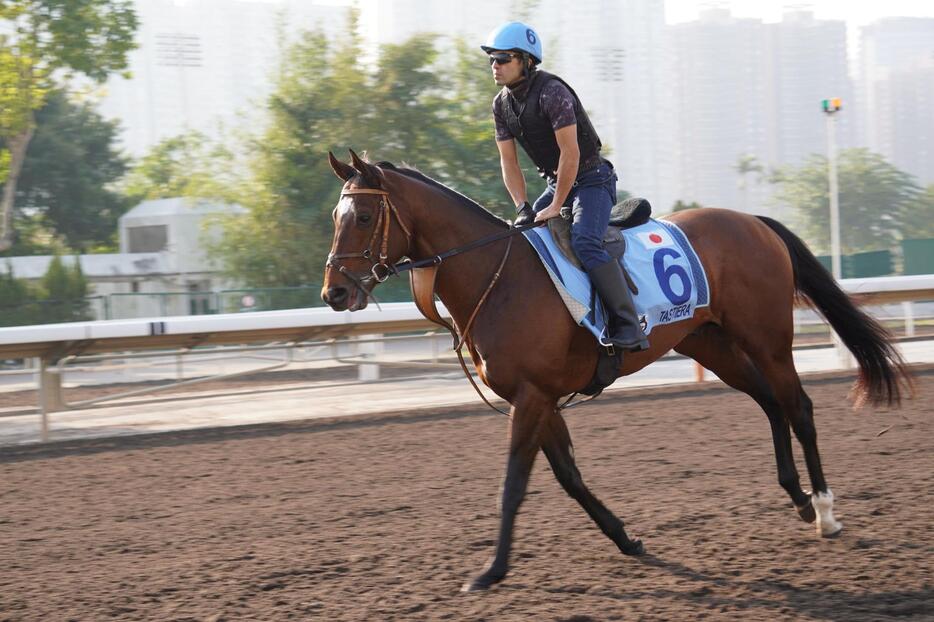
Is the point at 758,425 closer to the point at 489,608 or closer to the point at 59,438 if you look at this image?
the point at 489,608

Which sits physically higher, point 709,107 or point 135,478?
point 709,107

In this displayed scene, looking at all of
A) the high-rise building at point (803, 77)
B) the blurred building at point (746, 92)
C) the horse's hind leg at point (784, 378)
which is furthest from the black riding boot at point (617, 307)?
the high-rise building at point (803, 77)

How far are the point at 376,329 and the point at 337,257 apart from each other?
776cm

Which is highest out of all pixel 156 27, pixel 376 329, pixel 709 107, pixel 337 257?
pixel 156 27

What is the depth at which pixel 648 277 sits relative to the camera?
18.5 ft

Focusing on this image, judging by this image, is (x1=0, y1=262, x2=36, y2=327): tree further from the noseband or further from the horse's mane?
the noseband

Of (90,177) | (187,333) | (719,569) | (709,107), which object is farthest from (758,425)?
(709,107)

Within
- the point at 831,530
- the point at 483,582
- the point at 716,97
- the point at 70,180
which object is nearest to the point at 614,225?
the point at 831,530

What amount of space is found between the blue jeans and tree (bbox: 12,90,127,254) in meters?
39.2

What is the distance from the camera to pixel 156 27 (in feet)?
331

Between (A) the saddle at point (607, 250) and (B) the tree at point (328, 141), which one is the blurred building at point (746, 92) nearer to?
(B) the tree at point (328, 141)

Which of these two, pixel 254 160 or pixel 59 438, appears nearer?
pixel 59 438

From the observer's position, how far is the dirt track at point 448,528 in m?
4.62

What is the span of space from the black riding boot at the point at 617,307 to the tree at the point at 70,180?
39.4 metres
